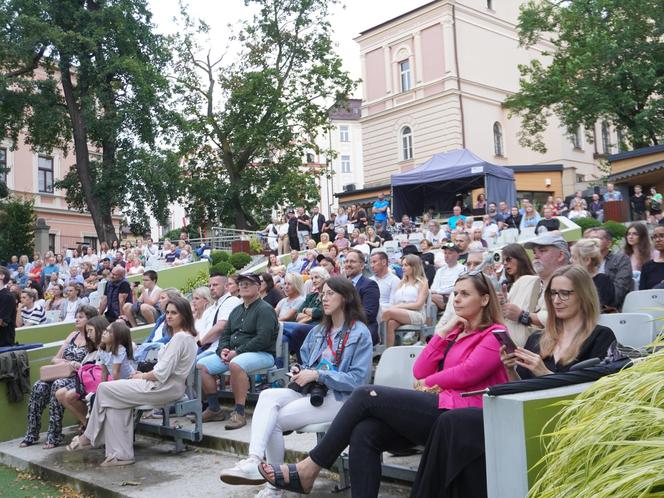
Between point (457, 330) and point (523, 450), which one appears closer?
point (523, 450)

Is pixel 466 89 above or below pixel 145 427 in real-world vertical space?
above

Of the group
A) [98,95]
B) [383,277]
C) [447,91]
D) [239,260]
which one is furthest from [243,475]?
[447,91]

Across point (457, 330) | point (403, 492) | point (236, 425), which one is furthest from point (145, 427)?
point (457, 330)

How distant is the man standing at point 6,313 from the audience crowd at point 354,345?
2 centimetres

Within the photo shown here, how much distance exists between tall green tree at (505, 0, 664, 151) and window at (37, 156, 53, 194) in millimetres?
27763

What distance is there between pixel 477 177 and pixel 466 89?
15188 millimetres

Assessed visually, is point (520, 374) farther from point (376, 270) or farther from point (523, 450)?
point (376, 270)

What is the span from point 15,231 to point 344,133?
1579 inches

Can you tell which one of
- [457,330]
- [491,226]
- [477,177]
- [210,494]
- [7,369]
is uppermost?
[477,177]

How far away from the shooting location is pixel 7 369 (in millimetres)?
7293

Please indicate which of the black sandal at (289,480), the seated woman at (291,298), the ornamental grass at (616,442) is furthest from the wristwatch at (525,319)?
the seated woman at (291,298)

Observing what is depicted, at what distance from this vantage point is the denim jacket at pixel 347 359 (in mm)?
4438

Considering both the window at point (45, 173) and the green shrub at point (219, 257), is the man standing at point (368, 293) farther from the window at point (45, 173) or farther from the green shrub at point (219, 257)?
the window at point (45, 173)

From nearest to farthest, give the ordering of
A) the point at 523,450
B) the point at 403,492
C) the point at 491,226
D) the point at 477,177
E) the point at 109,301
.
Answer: the point at 523,450, the point at 403,492, the point at 109,301, the point at 491,226, the point at 477,177
